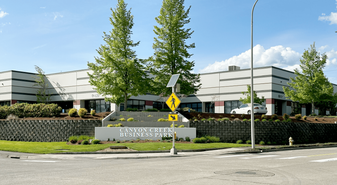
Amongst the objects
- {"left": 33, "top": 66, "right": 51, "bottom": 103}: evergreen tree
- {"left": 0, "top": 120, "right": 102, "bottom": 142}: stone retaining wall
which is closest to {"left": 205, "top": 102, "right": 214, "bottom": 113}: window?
{"left": 33, "top": 66, "right": 51, "bottom": 103}: evergreen tree

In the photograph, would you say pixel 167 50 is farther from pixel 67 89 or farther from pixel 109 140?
A: pixel 67 89

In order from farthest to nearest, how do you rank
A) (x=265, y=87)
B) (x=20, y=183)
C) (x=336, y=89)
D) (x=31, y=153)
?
(x=336, y=89) → (x=265, y=87) → (x=31, y=153) → (x=20, y=183)

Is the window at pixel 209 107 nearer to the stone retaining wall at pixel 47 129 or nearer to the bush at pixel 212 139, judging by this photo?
the bush at pixel 212 139

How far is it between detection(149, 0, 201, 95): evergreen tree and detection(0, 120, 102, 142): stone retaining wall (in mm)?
9201

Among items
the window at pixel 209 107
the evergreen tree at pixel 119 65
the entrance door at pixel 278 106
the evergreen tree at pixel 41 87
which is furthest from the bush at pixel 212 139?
the evergreen tree at pixel 41 87

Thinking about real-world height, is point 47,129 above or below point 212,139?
above

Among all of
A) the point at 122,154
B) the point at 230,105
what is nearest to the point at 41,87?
the point at 230,105

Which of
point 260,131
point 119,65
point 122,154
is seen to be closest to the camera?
point 122,154

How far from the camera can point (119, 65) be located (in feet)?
110

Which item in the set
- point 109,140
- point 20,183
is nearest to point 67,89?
point 109,140

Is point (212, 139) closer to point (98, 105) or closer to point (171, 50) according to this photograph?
point (171, 50)

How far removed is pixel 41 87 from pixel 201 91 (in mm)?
29145

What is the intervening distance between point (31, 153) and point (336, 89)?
69.8 meters

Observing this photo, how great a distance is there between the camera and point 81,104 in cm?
5378
